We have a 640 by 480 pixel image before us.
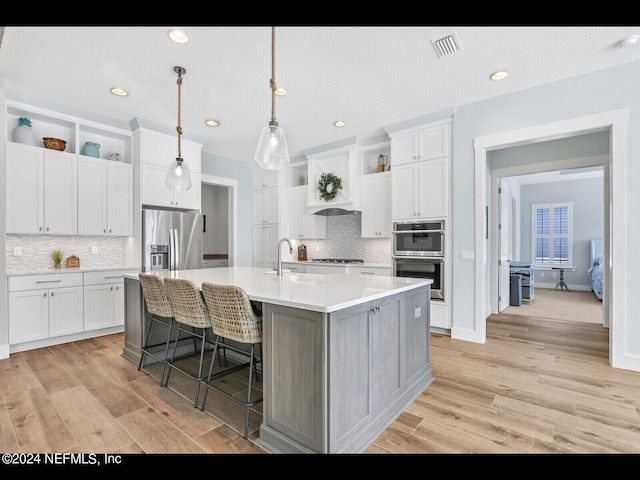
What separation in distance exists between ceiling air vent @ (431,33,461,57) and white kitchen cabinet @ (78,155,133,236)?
404cm

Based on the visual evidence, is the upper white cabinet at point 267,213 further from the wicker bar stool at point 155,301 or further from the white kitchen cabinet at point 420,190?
the wicker bar stool at point 155,301

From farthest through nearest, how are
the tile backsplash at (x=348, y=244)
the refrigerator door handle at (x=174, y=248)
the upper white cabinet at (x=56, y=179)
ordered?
→ the tile backsplash at (x=348, y=244)
the refrigerator door handle at (x=174, y=248)
the upper white cabinet at (x=56, y=179)

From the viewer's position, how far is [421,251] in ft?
14.0

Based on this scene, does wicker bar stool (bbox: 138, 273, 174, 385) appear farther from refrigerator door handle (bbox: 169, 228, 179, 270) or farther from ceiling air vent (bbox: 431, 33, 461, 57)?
ceiling air vent (bbox: 431, 33, 461, 57)

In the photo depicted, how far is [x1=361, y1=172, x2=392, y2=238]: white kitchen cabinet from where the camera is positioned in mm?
4867

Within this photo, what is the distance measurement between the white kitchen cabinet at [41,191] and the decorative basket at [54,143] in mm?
87

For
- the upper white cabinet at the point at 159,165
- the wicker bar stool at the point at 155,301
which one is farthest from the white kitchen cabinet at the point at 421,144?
the wicker bar stool at the point at 155,301

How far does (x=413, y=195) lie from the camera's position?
4.34 metres

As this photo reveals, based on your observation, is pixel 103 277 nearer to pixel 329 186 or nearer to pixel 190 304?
pixel 190 304

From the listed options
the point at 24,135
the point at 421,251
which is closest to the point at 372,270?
the point at 421,251

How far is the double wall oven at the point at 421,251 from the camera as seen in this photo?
4.11 m
